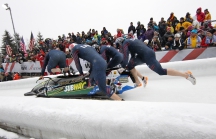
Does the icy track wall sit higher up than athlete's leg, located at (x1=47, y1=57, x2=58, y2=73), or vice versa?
athlete's leg, located at (x1=47, y1=57, x2=58, y2=73)

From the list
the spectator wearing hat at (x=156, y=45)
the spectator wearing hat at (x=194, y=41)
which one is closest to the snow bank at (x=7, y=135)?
the spectator wearing hat at (x=194, y=41)

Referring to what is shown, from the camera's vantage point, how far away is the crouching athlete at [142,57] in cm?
338

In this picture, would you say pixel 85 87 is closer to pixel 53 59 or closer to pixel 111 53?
pixel 111 53

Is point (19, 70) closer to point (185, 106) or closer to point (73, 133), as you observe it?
point (73, 133)

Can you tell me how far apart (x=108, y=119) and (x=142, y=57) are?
2302mm

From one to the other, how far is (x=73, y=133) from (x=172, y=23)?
24.0 feet

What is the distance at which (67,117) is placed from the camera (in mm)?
1662

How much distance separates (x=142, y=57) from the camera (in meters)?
3.56

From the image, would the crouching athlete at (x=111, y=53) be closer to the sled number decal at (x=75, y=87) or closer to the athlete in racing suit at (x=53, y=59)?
the sled number decal at (x=75, y=87)

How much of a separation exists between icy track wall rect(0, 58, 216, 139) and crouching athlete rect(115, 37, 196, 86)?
6.16 ft

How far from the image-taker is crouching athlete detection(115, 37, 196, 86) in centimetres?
338

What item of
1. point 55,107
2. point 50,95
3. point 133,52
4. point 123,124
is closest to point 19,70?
point 50,95

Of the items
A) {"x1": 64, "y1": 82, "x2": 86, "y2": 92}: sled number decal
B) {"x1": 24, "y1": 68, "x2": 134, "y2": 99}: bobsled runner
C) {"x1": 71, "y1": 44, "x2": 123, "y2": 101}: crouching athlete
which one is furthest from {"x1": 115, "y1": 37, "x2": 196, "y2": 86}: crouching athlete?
{"x1": 64, "y1": 82, "x2": 86, "y2": 92}: sled number decal

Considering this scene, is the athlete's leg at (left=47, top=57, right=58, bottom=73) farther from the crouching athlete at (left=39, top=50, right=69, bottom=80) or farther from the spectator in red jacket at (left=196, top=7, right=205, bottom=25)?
the spectator in red jacket at (left=196, top=7, right=205, bottom=25)
